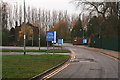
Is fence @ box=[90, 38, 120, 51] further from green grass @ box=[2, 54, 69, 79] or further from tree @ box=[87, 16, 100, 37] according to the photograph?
green grass @ box=[2, 54, 69, 79]

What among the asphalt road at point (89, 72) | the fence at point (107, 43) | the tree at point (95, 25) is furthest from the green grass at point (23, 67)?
the tree at point (95, 25)

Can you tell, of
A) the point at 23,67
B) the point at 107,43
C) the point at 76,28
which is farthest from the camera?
the point at 76,28

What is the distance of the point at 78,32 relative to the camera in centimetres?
10375

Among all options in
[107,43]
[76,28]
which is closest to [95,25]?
[107,43]

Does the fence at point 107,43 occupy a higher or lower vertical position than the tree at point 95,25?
lower

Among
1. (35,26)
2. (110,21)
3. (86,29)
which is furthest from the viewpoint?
(86,29)

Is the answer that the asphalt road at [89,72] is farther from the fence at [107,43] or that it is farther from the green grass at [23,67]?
the fence at [107,43]

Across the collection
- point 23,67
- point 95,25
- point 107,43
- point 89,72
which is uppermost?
point 95,25

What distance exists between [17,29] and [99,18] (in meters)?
39.6

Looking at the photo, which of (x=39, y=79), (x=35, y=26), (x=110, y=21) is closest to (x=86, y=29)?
(x=35, y=26)

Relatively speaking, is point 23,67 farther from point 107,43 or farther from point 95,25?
point 95,25

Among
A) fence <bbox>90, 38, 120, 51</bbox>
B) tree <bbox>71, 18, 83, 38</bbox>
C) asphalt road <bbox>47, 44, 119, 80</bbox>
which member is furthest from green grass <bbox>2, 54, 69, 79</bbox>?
tree <bbox>71, 18, 83, 38</bbox>

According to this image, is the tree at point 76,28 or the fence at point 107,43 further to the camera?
the tree at point 76,28

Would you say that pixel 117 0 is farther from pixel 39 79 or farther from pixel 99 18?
pixel 39 79
